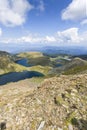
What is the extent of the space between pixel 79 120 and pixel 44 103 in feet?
14.1

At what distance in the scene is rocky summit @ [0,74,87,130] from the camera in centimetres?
1845

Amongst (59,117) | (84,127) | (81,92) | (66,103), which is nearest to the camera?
(84,127)

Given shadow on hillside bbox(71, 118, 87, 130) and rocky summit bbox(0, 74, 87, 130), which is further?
rocky summit bbox(0, 74, 87, 130)

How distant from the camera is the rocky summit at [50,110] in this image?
18453 millimetres

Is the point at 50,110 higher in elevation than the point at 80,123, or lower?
higher

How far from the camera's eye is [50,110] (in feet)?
65.4

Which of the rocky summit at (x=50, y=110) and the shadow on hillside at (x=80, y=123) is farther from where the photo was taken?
the rocky summit at (x=50, y=110)

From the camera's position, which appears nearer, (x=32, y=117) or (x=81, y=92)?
(x=32, y=117)

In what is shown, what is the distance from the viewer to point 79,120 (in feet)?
60.4

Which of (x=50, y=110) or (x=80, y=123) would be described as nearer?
(x=80, y=123)

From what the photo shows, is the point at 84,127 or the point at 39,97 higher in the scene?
the point at 39,97

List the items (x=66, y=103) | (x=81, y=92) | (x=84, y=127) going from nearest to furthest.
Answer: (x=84, y=127)
(x=66, y=103)
(x=81, y=92)

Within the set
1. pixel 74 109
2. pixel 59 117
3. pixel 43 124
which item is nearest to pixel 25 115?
pixel 43 124

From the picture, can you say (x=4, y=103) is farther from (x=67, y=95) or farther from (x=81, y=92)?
(x=81, y=92)
